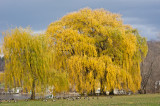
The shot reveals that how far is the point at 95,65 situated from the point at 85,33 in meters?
4.31

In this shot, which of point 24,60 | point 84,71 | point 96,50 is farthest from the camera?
point 96,50

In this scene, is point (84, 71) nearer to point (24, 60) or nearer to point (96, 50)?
point (96, 50)

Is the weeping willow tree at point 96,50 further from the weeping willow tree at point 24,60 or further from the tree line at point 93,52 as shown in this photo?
the weeping willow tree at point 24,60

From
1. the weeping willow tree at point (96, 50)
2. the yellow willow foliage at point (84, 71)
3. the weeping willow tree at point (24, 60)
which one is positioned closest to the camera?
the weeping willow tree at point (24, 60)

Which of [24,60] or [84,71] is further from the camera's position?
[84,71]

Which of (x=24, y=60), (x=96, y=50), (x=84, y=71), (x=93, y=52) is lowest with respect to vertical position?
(x=84, y=71)

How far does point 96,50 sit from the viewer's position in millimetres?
32156

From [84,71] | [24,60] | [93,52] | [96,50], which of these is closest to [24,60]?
[24,60]

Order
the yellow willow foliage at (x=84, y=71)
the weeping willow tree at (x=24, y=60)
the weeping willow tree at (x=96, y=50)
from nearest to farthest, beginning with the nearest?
the weeping willow tree at (x=24, y=60) < the yellow willow foliage at (x=84, y=71) < the weeping willow tree at (x=96, y=50)

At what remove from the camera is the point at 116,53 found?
105ft

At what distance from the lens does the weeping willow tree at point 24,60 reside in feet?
73.9

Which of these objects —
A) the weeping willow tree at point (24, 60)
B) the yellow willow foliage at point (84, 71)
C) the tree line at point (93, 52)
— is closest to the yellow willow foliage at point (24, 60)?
the weeping willow tree at point (24, 60)

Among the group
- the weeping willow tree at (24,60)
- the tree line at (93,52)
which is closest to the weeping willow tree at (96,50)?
the tree line at (93,52)

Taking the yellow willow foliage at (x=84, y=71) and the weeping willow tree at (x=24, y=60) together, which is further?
the yellow willow foliage at (x=84, y=71)
